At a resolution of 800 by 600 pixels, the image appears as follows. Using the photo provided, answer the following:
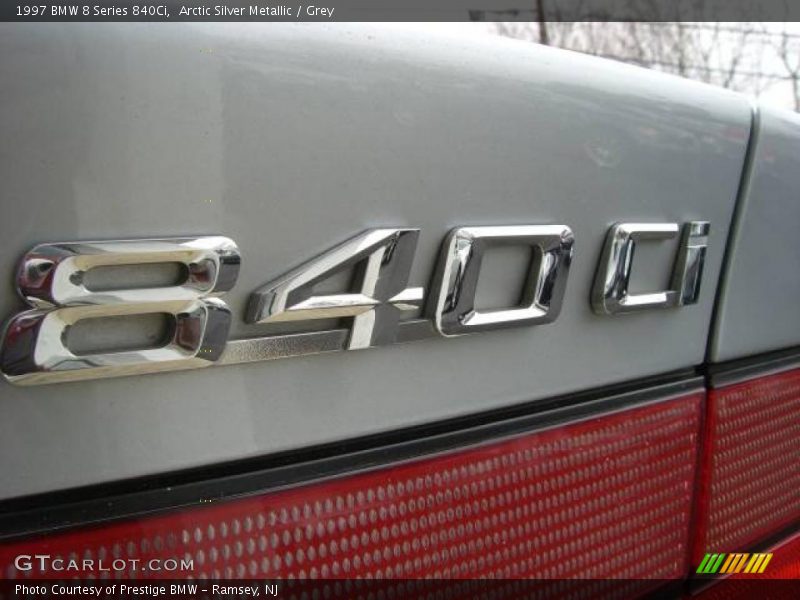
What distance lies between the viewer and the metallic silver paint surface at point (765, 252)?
5.07 feet

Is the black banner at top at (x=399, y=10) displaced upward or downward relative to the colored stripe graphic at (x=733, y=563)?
upward

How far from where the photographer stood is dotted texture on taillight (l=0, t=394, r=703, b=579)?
3.11 feet

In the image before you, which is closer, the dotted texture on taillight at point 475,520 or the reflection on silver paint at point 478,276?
the dotted texture on taillight at point 475,520

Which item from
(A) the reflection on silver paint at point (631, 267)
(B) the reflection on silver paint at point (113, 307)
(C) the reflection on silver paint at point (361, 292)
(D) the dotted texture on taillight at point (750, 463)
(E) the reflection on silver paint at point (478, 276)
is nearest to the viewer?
(B) the reflection on silver paint at point (113, 307)

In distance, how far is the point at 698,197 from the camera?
1438mm

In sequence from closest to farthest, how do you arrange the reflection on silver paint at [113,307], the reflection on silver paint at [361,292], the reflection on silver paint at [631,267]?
1. the reflection on silver paint at [113,307]
2. the reflection on silver paint at [361,292]
3. the reflection on silver paint at [631,267]

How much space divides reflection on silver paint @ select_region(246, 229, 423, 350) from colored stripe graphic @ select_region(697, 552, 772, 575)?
77cm

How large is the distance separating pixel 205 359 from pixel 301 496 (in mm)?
211

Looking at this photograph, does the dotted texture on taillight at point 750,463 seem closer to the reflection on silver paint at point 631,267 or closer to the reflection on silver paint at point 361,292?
the reflection on silver paint at point 631,267

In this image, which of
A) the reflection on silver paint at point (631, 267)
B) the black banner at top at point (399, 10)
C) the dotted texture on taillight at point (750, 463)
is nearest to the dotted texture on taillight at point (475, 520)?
the dotted texture on taillight at point (750, 463)

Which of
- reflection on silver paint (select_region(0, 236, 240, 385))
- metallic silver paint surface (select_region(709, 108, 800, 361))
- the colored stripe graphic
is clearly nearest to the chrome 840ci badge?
reflection on silver paint (select_region(0, 236, 240, 385))

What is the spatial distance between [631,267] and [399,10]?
1.58ft

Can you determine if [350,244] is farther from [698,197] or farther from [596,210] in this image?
[698,197]

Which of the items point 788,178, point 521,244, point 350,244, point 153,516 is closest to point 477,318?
point 521,244
